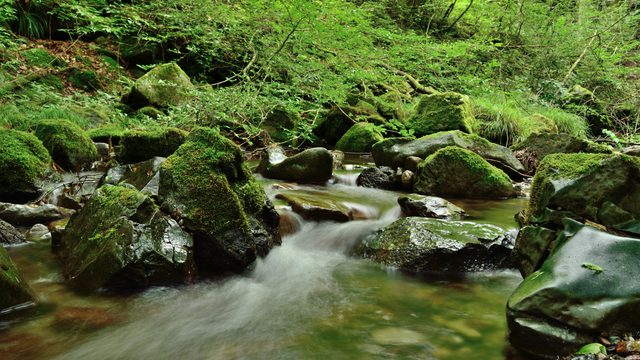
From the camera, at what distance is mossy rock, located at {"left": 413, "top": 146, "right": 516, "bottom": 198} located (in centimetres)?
667

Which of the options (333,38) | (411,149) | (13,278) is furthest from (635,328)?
(333,38)

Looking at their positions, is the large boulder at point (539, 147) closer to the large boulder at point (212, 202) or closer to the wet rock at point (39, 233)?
the large boulder at point (212, 202)

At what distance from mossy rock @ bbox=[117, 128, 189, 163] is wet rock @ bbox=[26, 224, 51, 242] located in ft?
6.46

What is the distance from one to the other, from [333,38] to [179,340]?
6000 millimetres

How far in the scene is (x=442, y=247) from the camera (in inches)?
165

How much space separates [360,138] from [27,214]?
736 centimetres

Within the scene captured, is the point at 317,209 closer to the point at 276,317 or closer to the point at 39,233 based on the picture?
the point at 276,317

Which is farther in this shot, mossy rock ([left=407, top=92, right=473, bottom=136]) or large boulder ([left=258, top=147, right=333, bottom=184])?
mossy rock ([left=407, top=92, right=473, bottom=136])

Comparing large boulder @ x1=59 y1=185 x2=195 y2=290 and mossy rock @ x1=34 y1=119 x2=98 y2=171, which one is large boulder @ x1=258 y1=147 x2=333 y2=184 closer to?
mossy rock @ x1=34 y1=119 x2=98 y2=171

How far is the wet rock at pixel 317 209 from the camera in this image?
534cm

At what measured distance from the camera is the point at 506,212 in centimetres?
591

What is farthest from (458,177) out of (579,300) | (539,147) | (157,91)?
(157,91)

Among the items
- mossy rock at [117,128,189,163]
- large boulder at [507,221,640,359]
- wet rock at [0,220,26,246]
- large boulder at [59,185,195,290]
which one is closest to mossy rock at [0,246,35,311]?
large boulder at [59,185,195,290]

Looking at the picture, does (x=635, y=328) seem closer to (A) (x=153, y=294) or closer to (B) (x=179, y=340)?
(B) (x=179, y=340)
